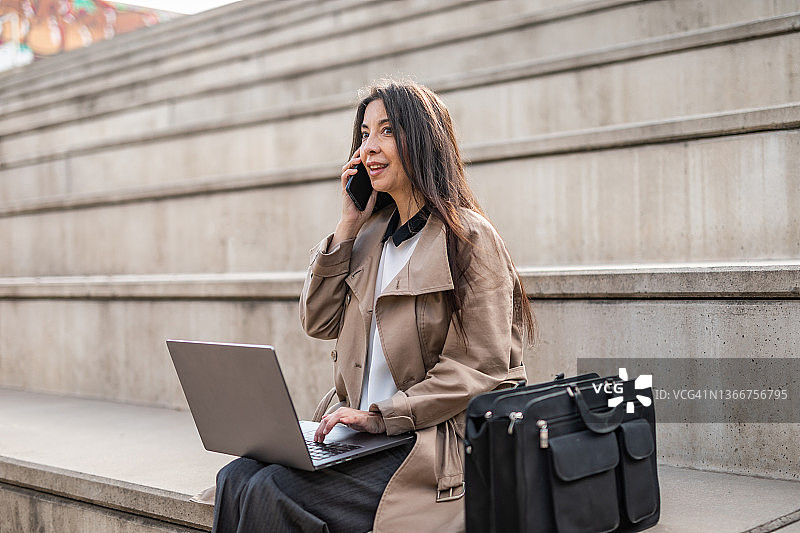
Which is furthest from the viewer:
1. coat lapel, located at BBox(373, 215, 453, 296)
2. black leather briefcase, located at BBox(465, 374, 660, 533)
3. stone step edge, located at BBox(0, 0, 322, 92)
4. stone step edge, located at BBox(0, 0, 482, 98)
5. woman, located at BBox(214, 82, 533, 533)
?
stone step edge, located at BBox(0, 0, 322, 92)

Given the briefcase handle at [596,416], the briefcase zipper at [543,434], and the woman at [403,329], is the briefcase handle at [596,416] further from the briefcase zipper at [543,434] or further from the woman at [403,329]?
the woman at [403,329]

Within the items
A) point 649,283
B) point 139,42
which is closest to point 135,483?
point 649,283

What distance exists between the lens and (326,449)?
213cm

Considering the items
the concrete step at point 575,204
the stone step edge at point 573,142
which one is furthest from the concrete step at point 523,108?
the concrete step at point 575,204

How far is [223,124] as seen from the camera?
573 cm

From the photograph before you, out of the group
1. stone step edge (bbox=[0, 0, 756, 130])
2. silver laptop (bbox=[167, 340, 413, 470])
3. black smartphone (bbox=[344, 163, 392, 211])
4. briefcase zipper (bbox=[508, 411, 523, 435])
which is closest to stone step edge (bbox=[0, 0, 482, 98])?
stone step edge (bbox=[0, 0, 756, 130])

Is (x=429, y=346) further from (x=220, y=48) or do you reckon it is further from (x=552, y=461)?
(x=220, y=48)

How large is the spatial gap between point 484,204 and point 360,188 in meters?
1.65

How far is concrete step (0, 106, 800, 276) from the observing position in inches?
131

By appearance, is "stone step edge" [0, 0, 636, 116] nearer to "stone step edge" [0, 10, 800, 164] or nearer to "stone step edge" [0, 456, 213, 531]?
"stone step edge" [0, 10, 800, 164]

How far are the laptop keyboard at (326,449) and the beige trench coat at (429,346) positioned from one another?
11 cm

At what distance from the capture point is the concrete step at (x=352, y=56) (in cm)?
483

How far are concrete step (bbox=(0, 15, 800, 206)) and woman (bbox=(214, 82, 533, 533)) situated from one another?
6.85 feet

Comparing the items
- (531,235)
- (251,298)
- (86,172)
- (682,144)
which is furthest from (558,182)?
(86,172)
